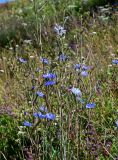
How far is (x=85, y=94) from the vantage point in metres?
2.96

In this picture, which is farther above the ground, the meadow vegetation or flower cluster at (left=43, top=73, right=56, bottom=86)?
flower cluster at (left=43, top=73, right=56, bottom=86)

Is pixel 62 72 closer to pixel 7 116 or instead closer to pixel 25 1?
pixel 7 116

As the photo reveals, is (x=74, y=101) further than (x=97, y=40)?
No

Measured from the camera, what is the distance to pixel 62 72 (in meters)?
2.43

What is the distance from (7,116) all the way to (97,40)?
7.41ft

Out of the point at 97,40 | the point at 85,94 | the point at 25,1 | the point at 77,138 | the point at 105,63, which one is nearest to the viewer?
the point at 77,138

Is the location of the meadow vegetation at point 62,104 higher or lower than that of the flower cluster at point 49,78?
lower

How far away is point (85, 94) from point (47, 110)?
1.53 ft

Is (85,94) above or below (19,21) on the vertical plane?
above

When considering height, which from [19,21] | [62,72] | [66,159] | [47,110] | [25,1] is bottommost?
[25,1]

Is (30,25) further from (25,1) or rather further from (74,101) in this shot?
(25,1)

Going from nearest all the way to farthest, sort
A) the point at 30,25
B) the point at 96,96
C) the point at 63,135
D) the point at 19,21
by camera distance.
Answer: the point at 63,135, the point at 96,96, the point at 30,25, the point at 19,21

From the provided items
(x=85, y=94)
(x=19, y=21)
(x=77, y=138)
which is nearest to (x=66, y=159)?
(x=77, y=138)

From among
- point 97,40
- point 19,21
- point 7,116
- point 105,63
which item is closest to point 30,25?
point 19,21
